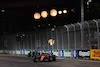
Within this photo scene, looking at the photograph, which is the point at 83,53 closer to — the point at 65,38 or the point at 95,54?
the point at 95,54

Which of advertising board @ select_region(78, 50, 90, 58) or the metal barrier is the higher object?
the metal barrier

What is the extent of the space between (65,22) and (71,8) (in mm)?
4329

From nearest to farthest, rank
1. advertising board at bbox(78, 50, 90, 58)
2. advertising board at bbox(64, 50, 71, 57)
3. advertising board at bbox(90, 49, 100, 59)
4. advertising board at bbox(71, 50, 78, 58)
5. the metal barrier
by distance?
1. advertising board at bbox(90, 49, 100, 59)
2. advertising board at bbox(78, 50, 90, 58)
3. the metal barrier
4. advertising board at bbox(71, 50, 78, 58)
5. advertising board at bbox(64, 50, 71, 57)

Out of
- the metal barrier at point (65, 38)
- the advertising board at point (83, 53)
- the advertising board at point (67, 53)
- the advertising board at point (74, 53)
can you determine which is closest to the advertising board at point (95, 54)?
the advertising board at point (83, 53)

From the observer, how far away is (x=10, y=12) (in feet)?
197

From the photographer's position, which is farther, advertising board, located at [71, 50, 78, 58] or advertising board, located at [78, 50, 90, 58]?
advertising board, located at [71, 50, 78, 58]

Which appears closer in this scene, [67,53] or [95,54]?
[95,54]

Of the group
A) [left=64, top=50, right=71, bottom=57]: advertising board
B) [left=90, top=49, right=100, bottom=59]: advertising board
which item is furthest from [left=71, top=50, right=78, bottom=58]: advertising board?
[left=90, top=49, right=100, bottom=59]: advertising board

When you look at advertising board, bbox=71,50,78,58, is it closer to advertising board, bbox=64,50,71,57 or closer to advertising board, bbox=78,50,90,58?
advertising board, bbox=78,50,90,58

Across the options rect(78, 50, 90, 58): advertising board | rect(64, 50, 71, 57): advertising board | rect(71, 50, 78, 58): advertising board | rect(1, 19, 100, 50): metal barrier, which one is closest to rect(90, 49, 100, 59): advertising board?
rect(78, 50, 90, 58): advertising board

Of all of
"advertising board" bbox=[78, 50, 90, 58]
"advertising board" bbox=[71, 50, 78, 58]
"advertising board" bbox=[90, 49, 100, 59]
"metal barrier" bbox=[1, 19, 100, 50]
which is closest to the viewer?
"advertising board" bbox=[90, 49, 100, 59]

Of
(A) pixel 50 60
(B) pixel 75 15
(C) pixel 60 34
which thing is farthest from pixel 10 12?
(A) pixel 50 60

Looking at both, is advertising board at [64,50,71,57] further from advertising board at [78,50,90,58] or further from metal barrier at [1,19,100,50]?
advertising board at [78,50,90,58]

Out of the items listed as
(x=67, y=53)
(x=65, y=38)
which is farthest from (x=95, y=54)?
(x=65, y=38)
